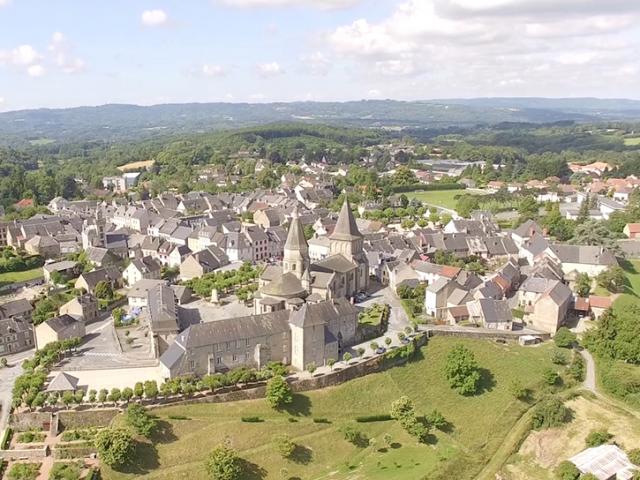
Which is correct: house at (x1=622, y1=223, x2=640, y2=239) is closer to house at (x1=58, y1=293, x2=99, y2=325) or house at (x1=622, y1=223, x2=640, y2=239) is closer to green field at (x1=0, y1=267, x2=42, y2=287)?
house at (x1=58, y1=293, x2=99, y2=325)

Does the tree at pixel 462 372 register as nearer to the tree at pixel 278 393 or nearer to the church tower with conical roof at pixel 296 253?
the tree at pixel 278 393

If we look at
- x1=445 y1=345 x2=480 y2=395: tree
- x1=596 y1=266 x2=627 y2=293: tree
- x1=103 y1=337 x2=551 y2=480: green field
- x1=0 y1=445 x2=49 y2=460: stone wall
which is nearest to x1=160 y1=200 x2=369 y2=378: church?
x1=103 y1=337 x2=551 y2=480: green field

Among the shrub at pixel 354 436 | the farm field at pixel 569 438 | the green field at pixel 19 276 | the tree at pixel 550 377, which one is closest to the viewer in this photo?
the farm field at pixel 569 438

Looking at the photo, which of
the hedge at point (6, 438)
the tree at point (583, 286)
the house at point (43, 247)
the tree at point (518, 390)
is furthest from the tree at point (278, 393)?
the house at point (43, 247)

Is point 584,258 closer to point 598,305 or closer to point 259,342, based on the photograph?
point 598,305

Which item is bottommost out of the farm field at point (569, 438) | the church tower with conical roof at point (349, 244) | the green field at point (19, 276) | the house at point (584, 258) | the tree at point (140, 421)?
the farm field at point (569, 438)

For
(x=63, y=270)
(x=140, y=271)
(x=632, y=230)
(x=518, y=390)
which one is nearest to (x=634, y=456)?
(x=518, y=390)

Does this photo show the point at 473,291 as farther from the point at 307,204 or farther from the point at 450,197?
the point at 450,197
